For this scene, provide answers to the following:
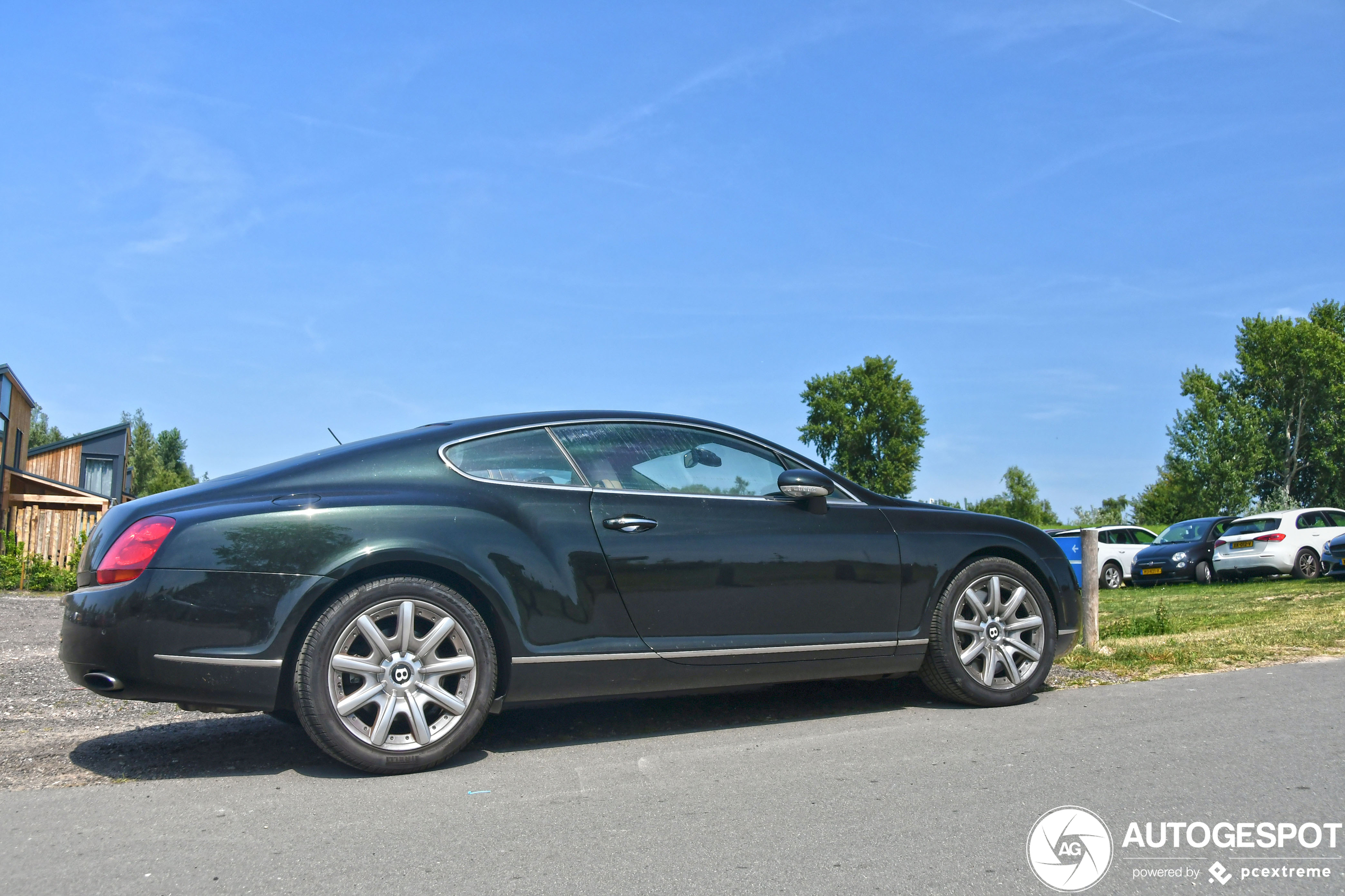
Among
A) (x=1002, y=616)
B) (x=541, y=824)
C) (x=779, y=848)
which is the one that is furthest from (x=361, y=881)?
(x=1002, y=616)

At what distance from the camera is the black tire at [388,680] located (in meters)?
3.99

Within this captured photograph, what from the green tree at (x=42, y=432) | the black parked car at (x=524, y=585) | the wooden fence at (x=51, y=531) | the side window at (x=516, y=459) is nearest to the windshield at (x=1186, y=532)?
the black parked car at (x=524, y=585)

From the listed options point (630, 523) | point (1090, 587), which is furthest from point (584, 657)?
point (1090, 587)

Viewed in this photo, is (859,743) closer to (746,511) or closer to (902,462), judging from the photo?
(746,511)

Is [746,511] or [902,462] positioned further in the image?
[902,462]

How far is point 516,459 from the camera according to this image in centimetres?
471

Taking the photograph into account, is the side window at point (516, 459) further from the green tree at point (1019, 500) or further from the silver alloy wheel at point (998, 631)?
the green tree at point (1019, 500)

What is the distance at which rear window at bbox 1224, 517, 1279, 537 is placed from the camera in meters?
21.8

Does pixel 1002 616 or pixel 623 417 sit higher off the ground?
pixel 623 417

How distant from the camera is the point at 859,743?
4.54 meters

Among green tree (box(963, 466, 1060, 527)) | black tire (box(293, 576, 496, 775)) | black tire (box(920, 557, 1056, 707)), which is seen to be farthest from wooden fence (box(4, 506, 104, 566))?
green tree (box(963, 466, 1060, 527))

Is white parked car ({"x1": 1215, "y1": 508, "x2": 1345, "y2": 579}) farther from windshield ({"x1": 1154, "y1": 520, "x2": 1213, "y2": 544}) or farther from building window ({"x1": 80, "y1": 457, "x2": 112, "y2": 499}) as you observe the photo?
building window ({"x1": 80, "y1": 457, "x2": 112, "y2": 499})

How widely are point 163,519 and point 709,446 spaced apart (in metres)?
2.43

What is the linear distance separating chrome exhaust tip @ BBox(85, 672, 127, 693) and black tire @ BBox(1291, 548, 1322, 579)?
2276 cm
